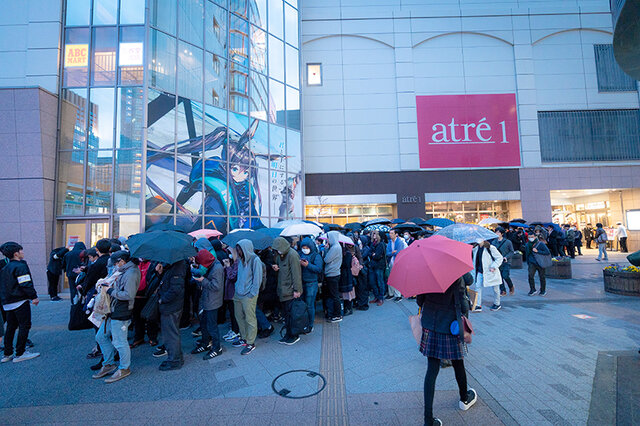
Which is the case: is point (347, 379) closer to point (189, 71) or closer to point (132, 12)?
point (189, 71)

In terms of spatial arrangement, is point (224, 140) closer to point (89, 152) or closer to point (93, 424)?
point (89, 152)

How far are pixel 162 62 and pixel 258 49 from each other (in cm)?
562

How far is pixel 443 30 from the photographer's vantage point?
809 inches

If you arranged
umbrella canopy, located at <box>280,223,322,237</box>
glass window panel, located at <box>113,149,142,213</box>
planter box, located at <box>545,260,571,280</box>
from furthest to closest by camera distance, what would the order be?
glass window panel, located at <box>113,149,142,213</box>, planter box, located at <box>545,260,571,280</box>, umbrella canopy, located at <box>280,223,322,237</box>

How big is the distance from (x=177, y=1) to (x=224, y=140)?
6.11 metres

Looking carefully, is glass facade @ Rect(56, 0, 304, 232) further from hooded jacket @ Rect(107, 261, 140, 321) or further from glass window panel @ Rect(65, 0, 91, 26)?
hooded jacket @ Rect(107, 261, 140, 321)

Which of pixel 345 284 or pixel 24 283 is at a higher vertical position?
pixel 24 283

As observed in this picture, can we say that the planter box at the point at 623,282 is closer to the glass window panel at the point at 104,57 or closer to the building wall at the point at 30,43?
the glass window panel at the point at 104,57

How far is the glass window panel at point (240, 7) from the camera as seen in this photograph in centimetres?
1504

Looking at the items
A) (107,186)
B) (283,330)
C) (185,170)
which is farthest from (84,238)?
(283,330)

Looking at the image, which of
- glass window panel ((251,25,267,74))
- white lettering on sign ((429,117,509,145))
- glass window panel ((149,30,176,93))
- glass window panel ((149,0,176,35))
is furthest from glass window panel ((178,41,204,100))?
white lettering on sign ((429,117,509,145))

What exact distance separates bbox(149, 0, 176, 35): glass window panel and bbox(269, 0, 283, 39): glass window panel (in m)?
5.69

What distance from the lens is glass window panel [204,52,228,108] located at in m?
13.8

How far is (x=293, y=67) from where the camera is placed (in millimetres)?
18062
